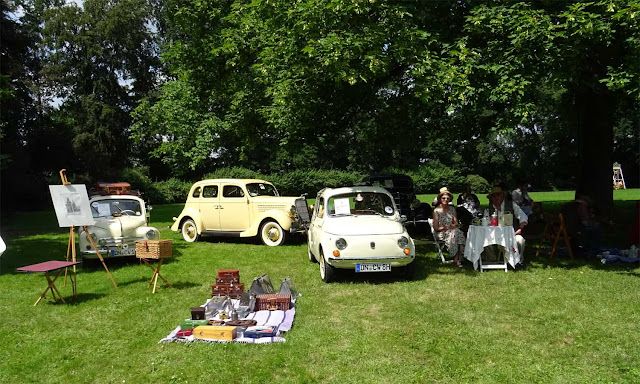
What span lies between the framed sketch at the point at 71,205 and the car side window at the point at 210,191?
19.7ft

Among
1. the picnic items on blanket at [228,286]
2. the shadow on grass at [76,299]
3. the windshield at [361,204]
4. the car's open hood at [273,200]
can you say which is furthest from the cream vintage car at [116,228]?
the windshield at [361,204]

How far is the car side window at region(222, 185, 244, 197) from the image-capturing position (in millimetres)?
13875

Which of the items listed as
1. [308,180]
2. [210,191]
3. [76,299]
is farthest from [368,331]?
[308,180]

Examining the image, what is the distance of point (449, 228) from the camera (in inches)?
386

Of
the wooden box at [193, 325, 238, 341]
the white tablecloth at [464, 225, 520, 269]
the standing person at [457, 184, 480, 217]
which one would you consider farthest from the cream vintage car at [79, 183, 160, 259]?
the standing person at [457, 184, 480, 217]

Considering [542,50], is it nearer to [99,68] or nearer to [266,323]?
[266,323]

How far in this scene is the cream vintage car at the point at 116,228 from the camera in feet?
33.8

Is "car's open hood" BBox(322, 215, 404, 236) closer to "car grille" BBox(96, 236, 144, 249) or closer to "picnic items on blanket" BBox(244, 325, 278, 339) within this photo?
"picnic items on blanket" BBox(244, 325, 278, 339)

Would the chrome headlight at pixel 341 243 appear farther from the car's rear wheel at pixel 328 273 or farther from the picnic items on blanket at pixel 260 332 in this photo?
the picnic items on blanket at pixel 260 332

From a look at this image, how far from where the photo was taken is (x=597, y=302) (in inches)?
267

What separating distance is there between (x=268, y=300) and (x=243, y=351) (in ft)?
5.12

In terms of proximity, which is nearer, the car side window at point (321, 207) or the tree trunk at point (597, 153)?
the car side window at point (321, 207)

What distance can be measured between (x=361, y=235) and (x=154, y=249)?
353 cm

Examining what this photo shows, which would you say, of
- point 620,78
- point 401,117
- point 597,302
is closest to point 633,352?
point 597,302
